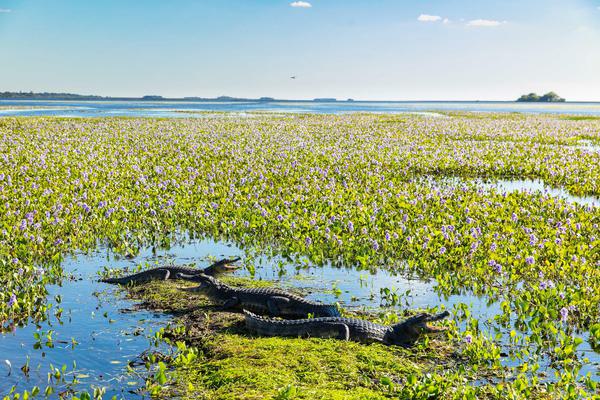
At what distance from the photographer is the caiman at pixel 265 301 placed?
7680 mm

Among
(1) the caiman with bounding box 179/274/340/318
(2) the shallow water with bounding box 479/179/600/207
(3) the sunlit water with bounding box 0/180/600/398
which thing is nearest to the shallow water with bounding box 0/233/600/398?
(3) the sunlit water with bounding box 0/180/600/398

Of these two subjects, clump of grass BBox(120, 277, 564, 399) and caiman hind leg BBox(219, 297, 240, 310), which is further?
caiman hind leg BBox(219, 297, 240, 310)

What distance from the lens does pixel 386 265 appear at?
34.4 feet

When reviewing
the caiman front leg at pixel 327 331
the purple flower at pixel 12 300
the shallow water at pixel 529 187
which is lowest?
the caiman front leg at pixel 327 331

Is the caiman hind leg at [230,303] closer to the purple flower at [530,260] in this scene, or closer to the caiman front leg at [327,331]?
the caiman front leg at [327,331]

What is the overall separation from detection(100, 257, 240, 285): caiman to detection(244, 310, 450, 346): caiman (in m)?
2.79

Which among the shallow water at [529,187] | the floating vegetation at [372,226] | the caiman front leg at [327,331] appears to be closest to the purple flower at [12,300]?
the floating vegetation at [372,226]

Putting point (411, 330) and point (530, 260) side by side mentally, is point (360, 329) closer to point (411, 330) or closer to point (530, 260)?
point (411, 330)

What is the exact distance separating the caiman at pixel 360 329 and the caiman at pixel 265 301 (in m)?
0.54

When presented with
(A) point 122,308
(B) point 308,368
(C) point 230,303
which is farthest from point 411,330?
(A) point 122,308

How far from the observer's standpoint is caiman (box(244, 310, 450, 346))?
22.4 ft

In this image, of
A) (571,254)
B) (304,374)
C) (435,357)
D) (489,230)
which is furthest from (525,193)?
(304,374)

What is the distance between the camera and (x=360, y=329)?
269 inches

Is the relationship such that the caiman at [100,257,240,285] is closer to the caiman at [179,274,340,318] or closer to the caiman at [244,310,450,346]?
the caiman at [179,274,340,318]
